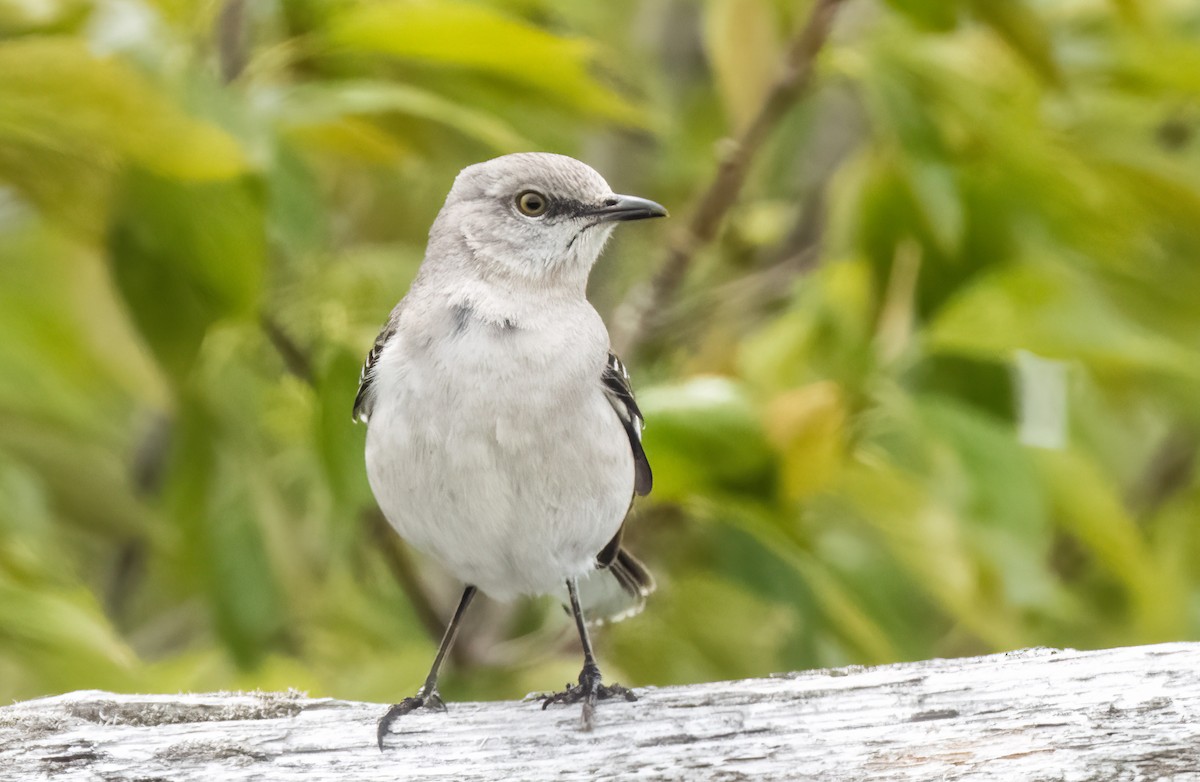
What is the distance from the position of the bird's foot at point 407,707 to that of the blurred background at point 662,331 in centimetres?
61

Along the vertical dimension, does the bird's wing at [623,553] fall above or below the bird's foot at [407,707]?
above

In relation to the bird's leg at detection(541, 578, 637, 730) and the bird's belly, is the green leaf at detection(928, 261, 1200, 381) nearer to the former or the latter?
the bird's belly

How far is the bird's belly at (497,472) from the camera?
10.3 feet

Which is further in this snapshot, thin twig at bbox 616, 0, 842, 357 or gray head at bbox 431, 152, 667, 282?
thin twig at bbox 616, 0, 842, 357

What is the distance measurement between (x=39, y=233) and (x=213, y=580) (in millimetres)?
1450

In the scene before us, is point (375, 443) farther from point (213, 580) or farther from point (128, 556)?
point (128, 556)

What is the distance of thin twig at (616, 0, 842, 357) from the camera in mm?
3969

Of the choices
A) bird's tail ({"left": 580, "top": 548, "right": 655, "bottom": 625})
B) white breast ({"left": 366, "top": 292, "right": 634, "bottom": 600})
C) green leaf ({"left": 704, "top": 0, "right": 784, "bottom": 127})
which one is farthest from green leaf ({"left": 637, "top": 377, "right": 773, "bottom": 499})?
green leaf ({"left": 704, "top": 0, "right": 784, "bottom": 127})

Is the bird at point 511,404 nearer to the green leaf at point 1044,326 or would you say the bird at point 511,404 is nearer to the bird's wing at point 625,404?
the bird's wing at point 625,404

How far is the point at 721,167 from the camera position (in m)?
4.03

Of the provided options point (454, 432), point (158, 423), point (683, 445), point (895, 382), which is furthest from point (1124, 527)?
point (158, 423)

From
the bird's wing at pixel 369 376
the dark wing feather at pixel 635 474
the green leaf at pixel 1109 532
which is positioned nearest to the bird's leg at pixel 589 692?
the dark wing feather at pixel 635 474

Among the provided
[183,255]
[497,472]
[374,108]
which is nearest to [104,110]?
[183,255]

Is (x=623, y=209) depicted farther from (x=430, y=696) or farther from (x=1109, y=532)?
(x=1109, y=532)
